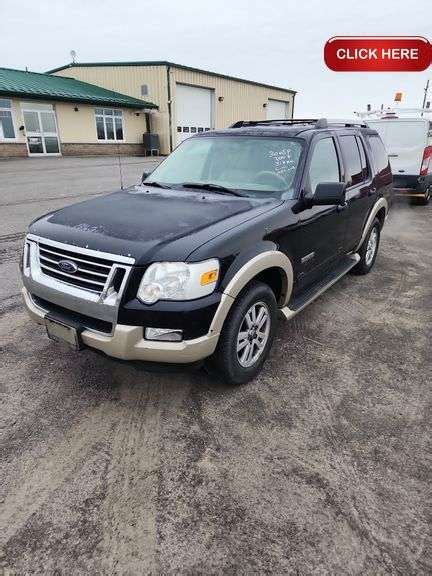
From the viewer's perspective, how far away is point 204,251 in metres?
2.54

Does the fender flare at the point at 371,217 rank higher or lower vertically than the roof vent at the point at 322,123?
lower

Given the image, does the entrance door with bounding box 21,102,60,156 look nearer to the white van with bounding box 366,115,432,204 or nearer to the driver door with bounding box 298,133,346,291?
the white van with bounding box 366,115,432,204

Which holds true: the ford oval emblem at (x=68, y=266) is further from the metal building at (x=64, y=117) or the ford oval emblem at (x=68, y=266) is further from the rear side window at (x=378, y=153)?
the metal building at (x=64, y=117)

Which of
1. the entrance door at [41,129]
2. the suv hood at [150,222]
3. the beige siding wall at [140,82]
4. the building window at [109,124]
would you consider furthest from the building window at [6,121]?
the suv hood at [150,222]

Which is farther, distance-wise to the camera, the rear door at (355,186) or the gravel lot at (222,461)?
the rear door at (355,186)

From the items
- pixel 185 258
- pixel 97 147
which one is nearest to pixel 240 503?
pixel 185 258


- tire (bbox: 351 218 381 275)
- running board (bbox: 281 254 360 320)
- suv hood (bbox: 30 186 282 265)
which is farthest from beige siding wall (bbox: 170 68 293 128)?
suv hood (bbox: 30 186 282 265)

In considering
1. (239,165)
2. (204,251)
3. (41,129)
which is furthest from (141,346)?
(41,129)

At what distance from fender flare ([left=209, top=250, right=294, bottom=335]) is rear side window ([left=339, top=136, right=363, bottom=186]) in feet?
6.27

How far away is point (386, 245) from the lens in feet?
24.3

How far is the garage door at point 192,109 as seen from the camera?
29.1 m

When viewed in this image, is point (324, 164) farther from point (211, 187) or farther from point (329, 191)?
point (211, 187)

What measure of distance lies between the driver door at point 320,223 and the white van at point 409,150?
6.95 meters

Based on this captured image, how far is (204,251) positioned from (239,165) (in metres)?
1.64
